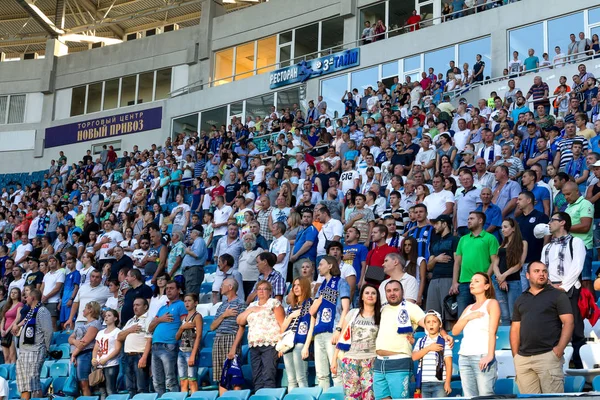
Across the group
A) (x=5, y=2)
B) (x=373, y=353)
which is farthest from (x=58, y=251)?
(x=5, y=2)

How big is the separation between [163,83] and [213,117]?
11.7 feet

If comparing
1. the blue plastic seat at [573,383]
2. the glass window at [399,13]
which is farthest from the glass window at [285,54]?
the blue plastic seat at [573,383]

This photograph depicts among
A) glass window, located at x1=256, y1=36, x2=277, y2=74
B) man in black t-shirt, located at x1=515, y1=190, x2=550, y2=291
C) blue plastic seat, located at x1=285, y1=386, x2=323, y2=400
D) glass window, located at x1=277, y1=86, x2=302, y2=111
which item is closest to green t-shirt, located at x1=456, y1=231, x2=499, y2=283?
man in black t-shirt, located at x1=515, y1=190, x2=550, y2=291

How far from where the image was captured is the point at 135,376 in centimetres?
977

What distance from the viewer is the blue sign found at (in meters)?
23.4

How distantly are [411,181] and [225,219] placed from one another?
3.51m

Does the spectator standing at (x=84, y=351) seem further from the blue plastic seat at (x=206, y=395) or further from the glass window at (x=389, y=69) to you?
the glass window at (x=389, y=69)

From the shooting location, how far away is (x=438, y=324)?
22.3 ft

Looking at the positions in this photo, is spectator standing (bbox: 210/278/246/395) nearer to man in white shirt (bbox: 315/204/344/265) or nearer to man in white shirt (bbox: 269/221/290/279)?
man in white shirt (bbox: 269/221/290/279)

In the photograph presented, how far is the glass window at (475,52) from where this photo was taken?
66.4ft

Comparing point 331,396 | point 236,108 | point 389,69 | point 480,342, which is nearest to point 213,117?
point 236,108

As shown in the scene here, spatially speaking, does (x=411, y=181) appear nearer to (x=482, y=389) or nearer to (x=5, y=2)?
(x=482, y=389)

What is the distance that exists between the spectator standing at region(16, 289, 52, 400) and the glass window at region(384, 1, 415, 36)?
1524cm

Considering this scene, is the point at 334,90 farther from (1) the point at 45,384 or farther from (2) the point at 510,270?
(2) the point at 510,270
